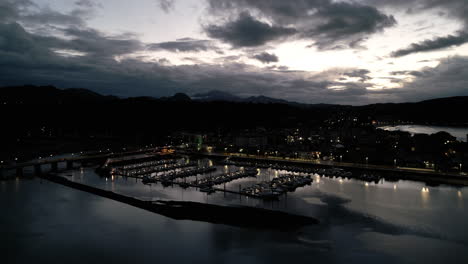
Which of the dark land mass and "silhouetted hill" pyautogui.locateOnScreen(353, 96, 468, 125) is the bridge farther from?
"silhouetted hill" pyautogui.locateOnScreen(353, 96, 468, 125)

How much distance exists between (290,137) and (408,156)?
13.7 meters

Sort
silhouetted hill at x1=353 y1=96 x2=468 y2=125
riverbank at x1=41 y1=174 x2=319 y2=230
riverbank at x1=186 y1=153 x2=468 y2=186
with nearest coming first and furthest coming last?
riverbank at x1=41 y1=174 x2=319 y2=230, riverbank at x1=186 y1=153 x2=468 y2=186, silhouetted hill at x1=353 y1=96 x2=468 y2=125

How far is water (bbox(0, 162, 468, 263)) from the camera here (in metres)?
8.44

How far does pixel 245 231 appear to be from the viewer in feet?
32.5

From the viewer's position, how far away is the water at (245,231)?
8.44 m

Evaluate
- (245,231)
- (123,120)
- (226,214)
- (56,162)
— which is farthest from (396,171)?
(123,120)

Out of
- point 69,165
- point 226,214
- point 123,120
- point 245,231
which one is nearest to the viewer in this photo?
point 245,231

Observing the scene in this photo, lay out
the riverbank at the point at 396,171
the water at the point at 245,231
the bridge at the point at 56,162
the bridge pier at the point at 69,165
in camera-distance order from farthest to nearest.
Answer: the bridge pier at the point at 69,165 < the bridge at the point at 56,162 < the riverbank at the point at 396,171 < the water at the point at 245,231

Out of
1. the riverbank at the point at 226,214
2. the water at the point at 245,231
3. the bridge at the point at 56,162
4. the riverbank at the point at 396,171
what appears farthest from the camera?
the bridge at the point at 56,162

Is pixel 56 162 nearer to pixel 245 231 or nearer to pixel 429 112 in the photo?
pixel 245 231

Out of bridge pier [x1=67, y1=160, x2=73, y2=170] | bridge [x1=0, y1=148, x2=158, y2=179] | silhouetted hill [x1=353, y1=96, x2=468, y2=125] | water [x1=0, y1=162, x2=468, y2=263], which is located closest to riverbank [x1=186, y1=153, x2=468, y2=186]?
water [x1=0, y1=162, x2=468, y2=263]

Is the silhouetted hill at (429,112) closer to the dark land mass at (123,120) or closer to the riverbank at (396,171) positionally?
the dark land mass at (123,120)

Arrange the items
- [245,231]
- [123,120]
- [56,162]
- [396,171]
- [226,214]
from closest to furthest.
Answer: [245,231] → [226,214] → [396,171] → [56,162] → [123,120]

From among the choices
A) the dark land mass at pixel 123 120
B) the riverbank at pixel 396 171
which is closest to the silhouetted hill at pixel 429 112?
the dark land mass at pixel 123 120
